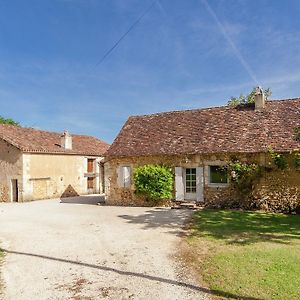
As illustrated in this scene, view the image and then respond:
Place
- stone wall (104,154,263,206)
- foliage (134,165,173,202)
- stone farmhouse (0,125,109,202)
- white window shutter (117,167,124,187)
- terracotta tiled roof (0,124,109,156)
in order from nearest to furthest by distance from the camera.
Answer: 1. stone wall (104,154,263,206)
2. foliage (134,165,173,202)
3. white window shutter (117,167,124,187)
4. stone farmhouse (0,125,109,202)
5. terracotta tiled roof (0,124,109,156)

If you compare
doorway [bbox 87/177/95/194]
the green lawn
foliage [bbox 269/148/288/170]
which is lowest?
the green lawn

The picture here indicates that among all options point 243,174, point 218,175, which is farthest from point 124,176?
point 243,174

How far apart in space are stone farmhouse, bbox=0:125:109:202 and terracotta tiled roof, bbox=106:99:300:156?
7.32 m

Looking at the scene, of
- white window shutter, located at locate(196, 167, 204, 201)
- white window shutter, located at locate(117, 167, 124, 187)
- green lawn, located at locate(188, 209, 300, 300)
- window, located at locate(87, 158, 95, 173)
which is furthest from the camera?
window, located at locate(87, 158, 95, 173)

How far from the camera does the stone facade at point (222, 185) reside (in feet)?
47.9

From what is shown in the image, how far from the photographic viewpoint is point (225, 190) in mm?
15742

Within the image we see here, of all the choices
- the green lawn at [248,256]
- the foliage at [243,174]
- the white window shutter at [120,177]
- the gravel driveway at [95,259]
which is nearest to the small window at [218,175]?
the foliage at [243,174]

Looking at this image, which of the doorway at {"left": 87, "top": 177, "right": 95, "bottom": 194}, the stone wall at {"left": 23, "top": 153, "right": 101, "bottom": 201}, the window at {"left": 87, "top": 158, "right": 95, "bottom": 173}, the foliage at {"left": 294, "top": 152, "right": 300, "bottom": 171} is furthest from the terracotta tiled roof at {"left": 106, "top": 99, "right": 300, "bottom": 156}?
the doorway at {"left": 87, "top": 177, "right": 95, "bottom": 194}

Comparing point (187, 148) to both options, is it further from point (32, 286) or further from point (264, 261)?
point (32, 286)

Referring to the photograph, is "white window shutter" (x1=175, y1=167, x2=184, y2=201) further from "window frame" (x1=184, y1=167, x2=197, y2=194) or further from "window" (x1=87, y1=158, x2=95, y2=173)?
"window" (x1=87, y1=158, x2=95, y2=173)

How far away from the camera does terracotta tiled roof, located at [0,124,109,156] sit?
22.8 meters

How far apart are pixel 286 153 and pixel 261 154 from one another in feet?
3.60

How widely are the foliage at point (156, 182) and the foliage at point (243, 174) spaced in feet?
11.2

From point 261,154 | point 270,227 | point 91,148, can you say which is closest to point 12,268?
point 270,227
